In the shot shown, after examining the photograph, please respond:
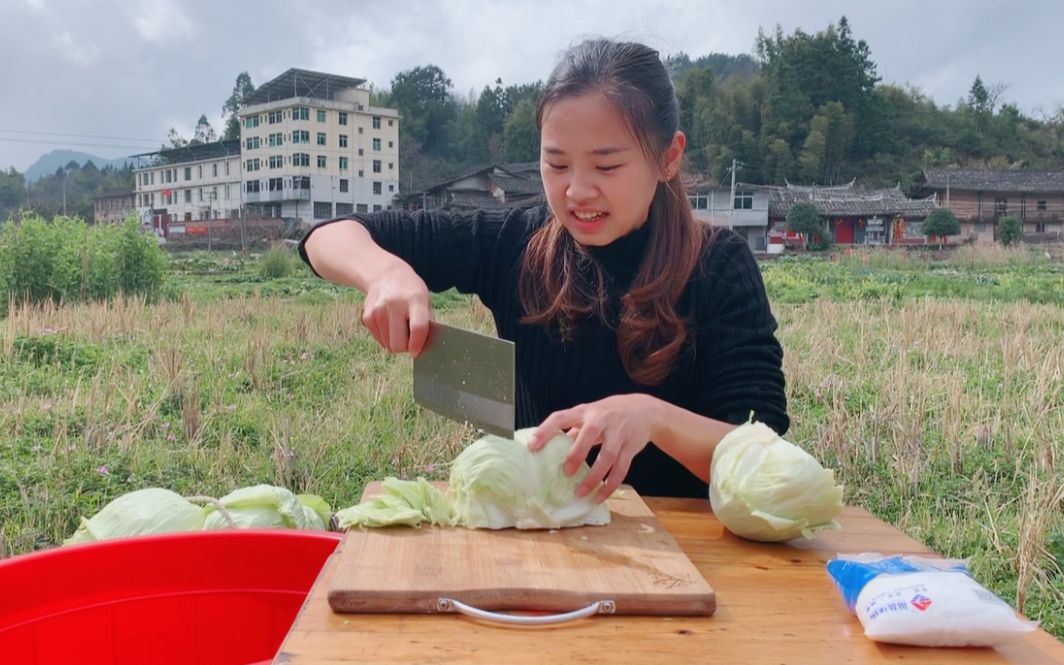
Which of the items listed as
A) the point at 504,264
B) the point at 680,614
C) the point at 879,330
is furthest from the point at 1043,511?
the point at 879,330

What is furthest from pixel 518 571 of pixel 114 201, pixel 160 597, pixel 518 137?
pixel 114 201

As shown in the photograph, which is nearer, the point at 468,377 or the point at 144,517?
the point at 468,377

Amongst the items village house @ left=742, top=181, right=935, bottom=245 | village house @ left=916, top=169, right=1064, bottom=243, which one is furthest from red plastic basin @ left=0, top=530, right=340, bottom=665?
village house @ left=916, top=169, right=1064, bottom=243

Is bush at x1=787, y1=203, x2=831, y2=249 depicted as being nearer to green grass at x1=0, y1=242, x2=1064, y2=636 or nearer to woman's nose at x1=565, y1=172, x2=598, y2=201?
green grass at x1=0, y1=242, x2=1064, y2=636

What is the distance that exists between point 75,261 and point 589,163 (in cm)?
1198

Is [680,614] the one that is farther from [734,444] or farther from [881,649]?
[734,444]

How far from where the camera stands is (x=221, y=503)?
1804 mm

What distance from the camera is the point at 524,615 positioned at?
45.2 inches

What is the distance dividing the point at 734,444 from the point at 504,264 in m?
0.99

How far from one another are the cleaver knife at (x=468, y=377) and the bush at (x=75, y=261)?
10.1m

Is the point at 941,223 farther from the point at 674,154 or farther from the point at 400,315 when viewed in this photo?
the point at 400,315

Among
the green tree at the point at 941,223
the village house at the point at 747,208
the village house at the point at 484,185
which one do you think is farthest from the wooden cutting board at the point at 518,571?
the village house at the point at 747,208

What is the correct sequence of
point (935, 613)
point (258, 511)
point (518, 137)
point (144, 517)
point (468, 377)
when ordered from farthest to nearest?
point (518, 137), point (258, 511), point (144, 517), point (468, 377), point (935, 613)

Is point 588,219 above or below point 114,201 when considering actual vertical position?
below
